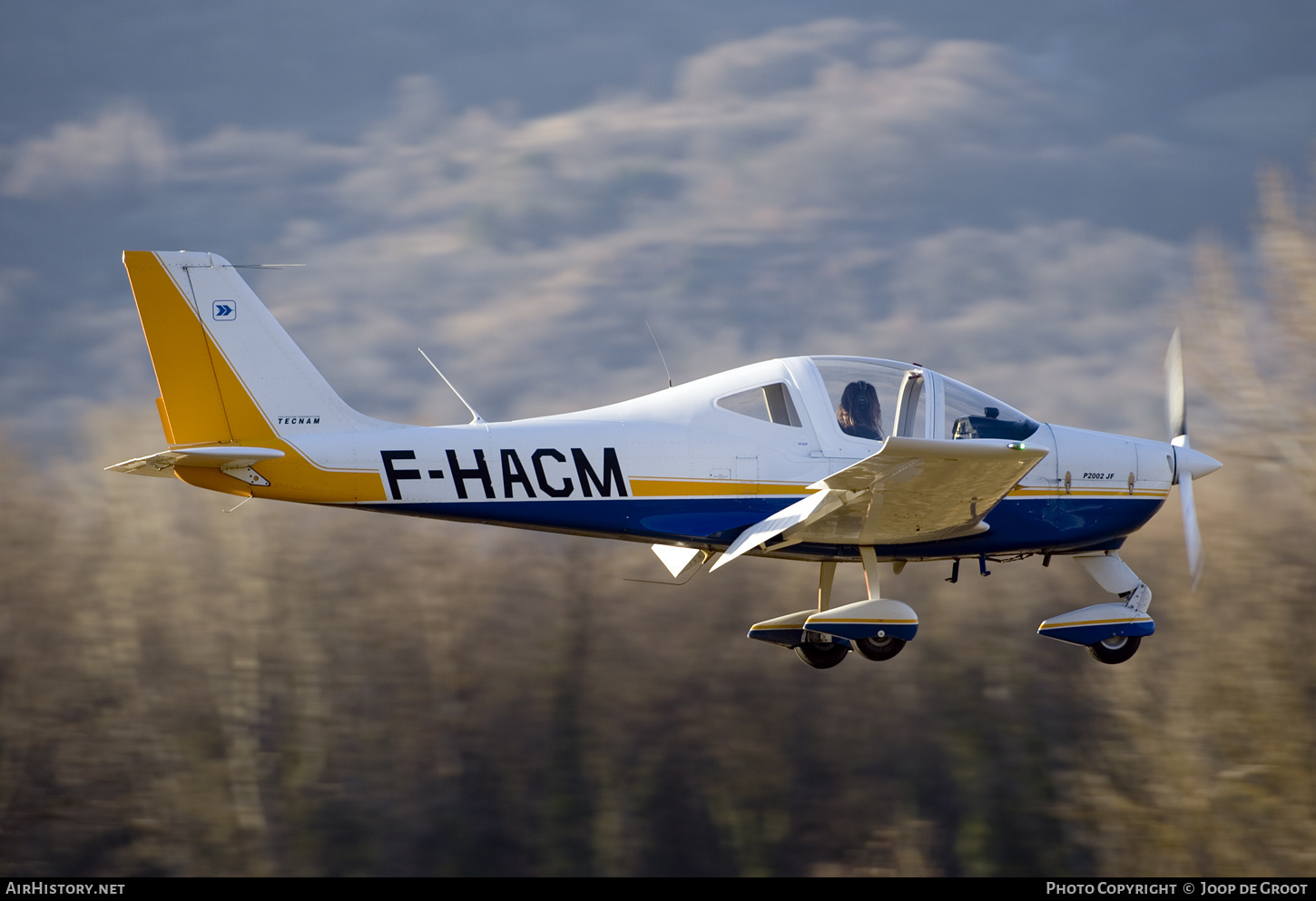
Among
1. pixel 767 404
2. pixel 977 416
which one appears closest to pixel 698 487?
pixel 767 404

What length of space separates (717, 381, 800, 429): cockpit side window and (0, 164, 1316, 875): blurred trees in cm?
1620

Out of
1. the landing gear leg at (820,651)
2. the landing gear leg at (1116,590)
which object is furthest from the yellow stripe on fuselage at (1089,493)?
the landing gear leg at (820,651)

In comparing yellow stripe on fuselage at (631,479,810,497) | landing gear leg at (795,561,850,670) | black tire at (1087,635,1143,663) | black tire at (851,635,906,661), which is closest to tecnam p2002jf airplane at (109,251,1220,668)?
yellow stripe on fuselage at (631,479,810,497)

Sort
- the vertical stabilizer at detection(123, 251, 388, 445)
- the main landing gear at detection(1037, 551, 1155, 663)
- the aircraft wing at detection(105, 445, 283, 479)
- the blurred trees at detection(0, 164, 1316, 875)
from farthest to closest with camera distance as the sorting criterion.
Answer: the blurred trees at detection(0, 164, 1316, 875) → the main landing gear at detection(1037, 551, 1155, 663) → the vertical stabilizer at detection(123, 251, 388, 445) → the aircraft wing at detection(105, 445, 283, 479)

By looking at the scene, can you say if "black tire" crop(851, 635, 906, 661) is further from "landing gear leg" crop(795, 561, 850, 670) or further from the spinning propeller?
the spinning propeller

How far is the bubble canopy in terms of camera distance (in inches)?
394

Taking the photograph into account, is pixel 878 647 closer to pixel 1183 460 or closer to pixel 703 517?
pixel 703 517

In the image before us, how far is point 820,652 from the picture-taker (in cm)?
1146

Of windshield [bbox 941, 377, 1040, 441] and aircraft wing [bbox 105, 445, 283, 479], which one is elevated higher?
aircraft wing [bbox 105, 445, 283, 479]

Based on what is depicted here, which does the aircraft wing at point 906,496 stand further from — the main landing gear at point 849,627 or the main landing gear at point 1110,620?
the main landing gear at point 1110,620

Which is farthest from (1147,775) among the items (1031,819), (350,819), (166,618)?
(166,618)

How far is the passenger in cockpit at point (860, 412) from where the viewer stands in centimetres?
1005
